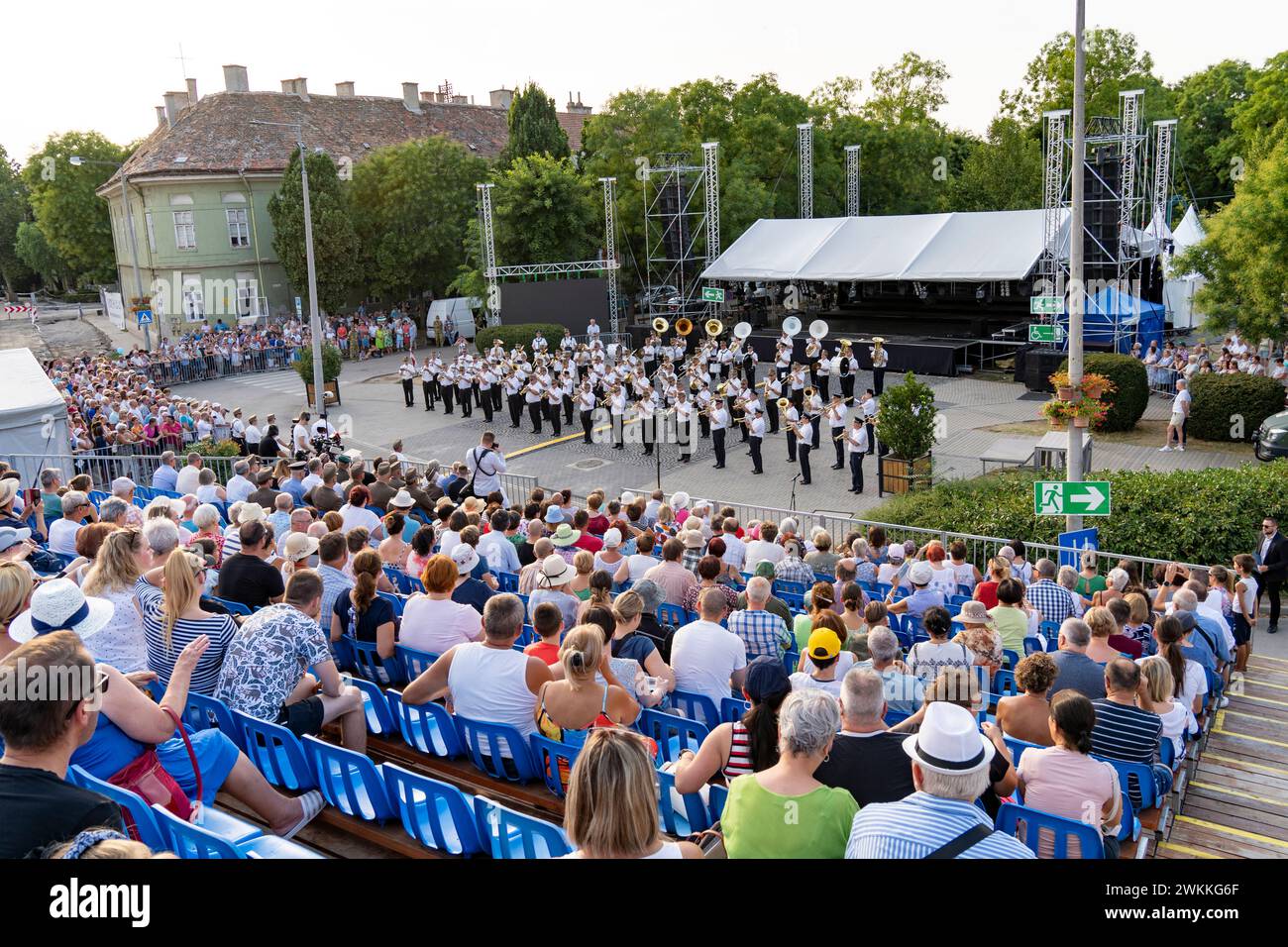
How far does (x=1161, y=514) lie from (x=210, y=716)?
12263 mm

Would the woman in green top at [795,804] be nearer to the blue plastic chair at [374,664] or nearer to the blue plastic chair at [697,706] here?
the blue plastic chair at [697,706]

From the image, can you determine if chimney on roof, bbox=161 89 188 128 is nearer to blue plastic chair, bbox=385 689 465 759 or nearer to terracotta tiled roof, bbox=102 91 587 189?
terracotta tiled roof, bbox=102 91 587 189

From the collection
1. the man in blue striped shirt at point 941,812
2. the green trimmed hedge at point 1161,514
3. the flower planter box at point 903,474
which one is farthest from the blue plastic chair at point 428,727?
the flower planter box at point 903,474

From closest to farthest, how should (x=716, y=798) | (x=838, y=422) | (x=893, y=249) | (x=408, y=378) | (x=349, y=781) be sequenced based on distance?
(x=716, y=798) → (x=349, y=781) → (x=838, y=422) → (x=408, y=378) → (x=893, y=249)

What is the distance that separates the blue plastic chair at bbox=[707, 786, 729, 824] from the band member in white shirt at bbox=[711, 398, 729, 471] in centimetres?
1669

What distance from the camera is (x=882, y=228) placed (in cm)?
3462

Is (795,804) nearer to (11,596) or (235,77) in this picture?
(11,596)

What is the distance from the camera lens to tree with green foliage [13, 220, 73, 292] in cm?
7419

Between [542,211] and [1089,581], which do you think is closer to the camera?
[1089,581]

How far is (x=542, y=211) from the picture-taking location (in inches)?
1563

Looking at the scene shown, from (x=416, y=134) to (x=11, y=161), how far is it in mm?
48851

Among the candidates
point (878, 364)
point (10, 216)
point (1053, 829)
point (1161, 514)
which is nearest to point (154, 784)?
point (1053, 829)
